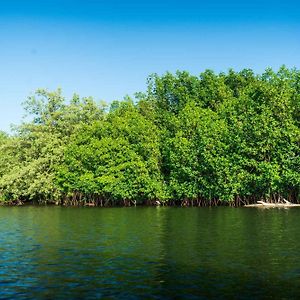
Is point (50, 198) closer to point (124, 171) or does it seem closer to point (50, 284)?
point (124, 171)

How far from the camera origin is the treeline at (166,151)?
3228 inches

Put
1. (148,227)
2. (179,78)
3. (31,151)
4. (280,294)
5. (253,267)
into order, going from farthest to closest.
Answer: (179,78) < (31,151) < (148,227) < (253,267) < (280,294)

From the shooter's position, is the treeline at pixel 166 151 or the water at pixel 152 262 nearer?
the water at pixel 152 262

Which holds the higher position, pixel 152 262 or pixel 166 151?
pixel 166 151

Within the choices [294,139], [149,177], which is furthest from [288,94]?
[149,177]

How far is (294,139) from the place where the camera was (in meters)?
79.8

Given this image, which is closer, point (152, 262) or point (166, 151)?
point (152, 262)

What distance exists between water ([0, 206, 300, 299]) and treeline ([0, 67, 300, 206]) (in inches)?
1494

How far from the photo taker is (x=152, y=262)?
27.2 metres

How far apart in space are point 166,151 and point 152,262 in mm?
66688

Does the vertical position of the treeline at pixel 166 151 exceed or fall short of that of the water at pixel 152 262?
it exceeds it

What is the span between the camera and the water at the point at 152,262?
20344mm

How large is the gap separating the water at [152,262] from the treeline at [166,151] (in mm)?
37936

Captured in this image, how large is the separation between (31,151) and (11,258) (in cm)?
7149
